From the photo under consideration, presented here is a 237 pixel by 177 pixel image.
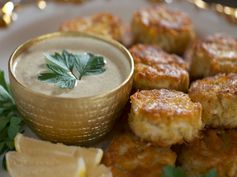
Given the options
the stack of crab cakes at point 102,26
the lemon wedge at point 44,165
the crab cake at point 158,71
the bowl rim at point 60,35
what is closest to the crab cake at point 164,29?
the stack of crab cakes at point 102,26

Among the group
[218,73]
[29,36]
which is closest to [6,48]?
[29,36]

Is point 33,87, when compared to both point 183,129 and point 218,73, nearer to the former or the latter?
point 183,129

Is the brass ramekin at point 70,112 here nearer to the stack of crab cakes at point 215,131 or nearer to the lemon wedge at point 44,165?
the lemon wedge at point 44,165

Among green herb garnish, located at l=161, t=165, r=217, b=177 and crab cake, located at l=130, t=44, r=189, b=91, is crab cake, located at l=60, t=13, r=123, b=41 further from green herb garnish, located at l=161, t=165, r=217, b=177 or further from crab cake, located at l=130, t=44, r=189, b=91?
green herb garnish, located at l=161, t=165, r=217, b=177

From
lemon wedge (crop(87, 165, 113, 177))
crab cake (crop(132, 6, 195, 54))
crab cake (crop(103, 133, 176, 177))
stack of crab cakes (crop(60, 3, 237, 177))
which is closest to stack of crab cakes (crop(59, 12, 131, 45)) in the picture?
crab cake (crop(132, 6, 195, 54))

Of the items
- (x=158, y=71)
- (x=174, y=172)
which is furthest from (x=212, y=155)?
(x=158, y=71)
